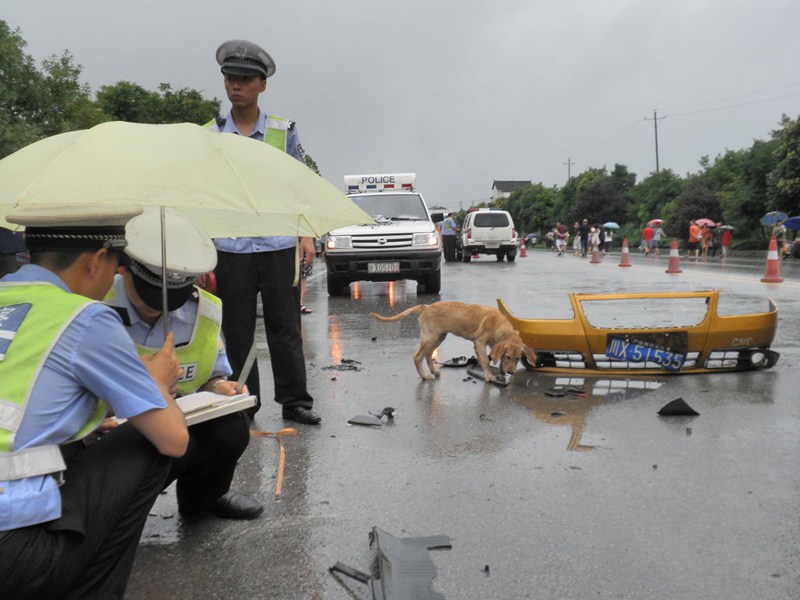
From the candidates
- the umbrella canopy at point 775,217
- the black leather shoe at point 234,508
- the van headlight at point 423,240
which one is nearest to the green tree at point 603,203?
the umbrella canopy at point 775,217

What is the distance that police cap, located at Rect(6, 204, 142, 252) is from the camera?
7.05 ft

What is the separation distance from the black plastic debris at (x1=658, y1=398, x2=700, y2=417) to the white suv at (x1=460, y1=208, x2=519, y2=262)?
Result: 85.2 feet

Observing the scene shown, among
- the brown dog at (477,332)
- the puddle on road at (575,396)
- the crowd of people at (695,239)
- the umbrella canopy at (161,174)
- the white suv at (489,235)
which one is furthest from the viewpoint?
the crowd of people at (695,239)

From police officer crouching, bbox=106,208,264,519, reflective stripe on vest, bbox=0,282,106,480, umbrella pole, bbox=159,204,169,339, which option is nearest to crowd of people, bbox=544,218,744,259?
police officer crouching, bbox=106,208,264,519

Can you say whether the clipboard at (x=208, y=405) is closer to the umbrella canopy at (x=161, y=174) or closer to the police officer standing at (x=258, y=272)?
the umbrella canopy at (x=161, y=174)

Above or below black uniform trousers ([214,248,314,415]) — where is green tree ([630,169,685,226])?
above

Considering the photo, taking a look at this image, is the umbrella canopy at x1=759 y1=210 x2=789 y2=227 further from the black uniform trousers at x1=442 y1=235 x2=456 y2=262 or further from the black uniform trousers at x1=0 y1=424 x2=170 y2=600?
the black uniform trousers at x1=0 y1=424 x2=170 y2=600

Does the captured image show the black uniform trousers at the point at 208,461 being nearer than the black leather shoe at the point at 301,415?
Yes

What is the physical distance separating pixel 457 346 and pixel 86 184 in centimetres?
643

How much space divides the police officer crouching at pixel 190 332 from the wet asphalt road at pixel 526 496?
0.57ft

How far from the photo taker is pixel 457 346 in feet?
28.3

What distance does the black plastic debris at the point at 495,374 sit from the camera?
6308 mm

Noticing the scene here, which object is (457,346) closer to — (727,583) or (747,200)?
(727,583)

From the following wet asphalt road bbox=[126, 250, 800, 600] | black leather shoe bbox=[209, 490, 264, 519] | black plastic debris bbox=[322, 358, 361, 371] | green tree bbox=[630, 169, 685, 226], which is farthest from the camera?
green tree bbox=[630, 169, 685, 226]
